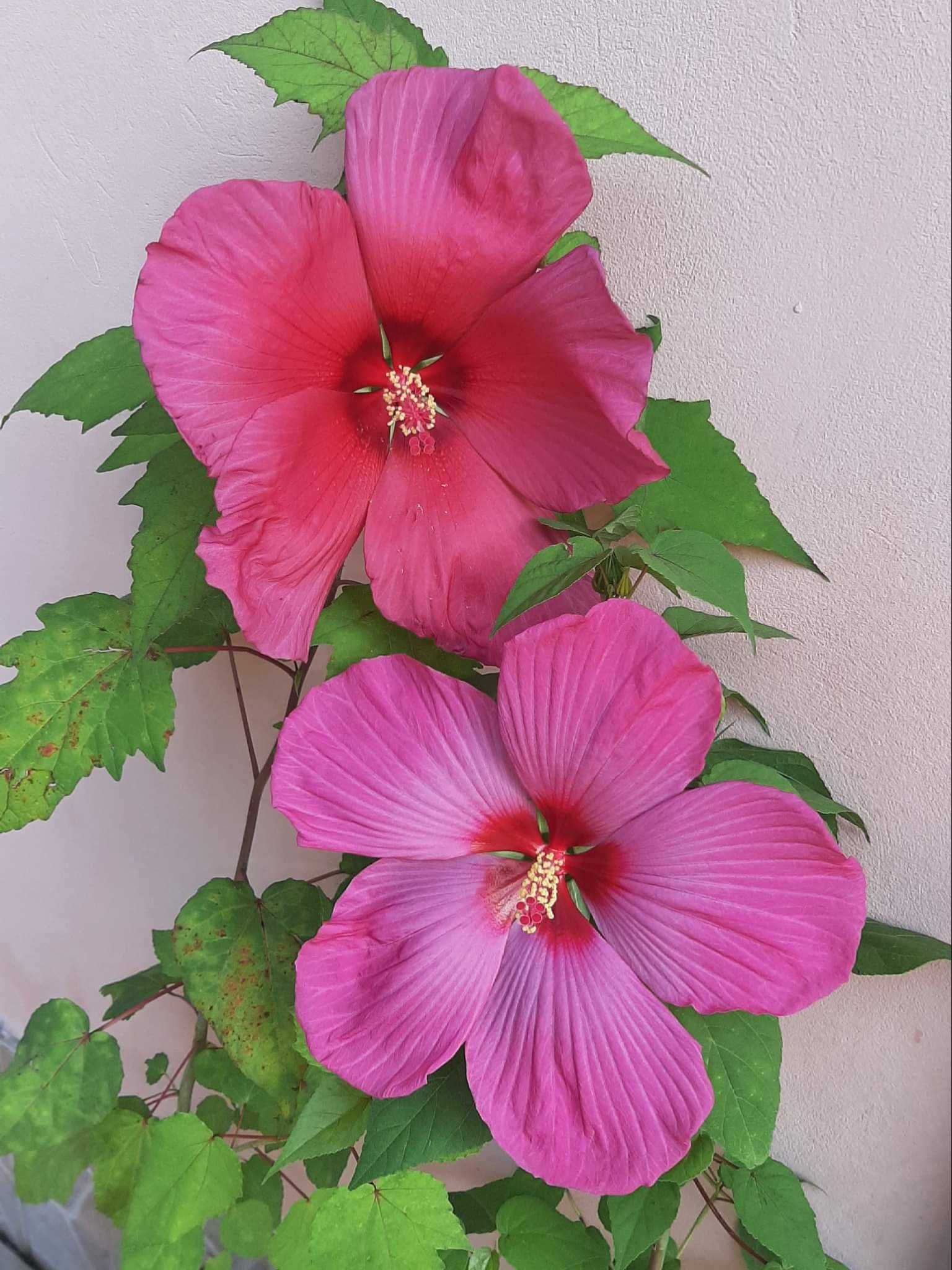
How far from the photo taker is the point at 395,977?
49 centimetres

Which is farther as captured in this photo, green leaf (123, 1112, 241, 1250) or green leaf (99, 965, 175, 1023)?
green leaf (99, 965, 175, 1023)

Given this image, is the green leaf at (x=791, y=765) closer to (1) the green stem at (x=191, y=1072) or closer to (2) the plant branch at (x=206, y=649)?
(2) the plant branch at (x=206, y=649)

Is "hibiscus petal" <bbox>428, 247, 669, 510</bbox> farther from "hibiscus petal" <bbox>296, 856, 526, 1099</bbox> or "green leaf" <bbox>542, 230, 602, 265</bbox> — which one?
"hibiscus petal" <bbox>296, 856, 526, 1099</bbox>

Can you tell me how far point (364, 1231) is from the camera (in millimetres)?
580

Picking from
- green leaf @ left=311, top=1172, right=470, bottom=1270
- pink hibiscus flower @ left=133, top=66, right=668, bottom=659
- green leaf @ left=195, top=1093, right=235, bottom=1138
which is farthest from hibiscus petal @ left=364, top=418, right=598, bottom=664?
green leaf @ left=195, top=1093, right=235, bottom=1138

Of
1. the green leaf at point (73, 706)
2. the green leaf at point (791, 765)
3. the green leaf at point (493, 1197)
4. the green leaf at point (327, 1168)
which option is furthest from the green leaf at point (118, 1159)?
the green leaf at point (791, 765)

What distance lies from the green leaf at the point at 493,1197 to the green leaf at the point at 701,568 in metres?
0.49

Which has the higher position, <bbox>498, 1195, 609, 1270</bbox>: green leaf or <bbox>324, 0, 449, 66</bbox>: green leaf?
<bbox>324, 0, 449, 66</bbox>: green leaf

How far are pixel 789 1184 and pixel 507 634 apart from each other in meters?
0.46

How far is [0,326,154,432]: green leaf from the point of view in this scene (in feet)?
1.70

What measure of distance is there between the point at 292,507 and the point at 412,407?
0.09 m

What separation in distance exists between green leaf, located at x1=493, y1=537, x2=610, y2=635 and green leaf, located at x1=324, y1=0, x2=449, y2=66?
28 centimetres

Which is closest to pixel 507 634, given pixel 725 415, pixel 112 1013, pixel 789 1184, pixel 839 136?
pixel 725 415

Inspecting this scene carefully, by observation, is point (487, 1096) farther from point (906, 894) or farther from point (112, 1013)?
point (112, 1013)
